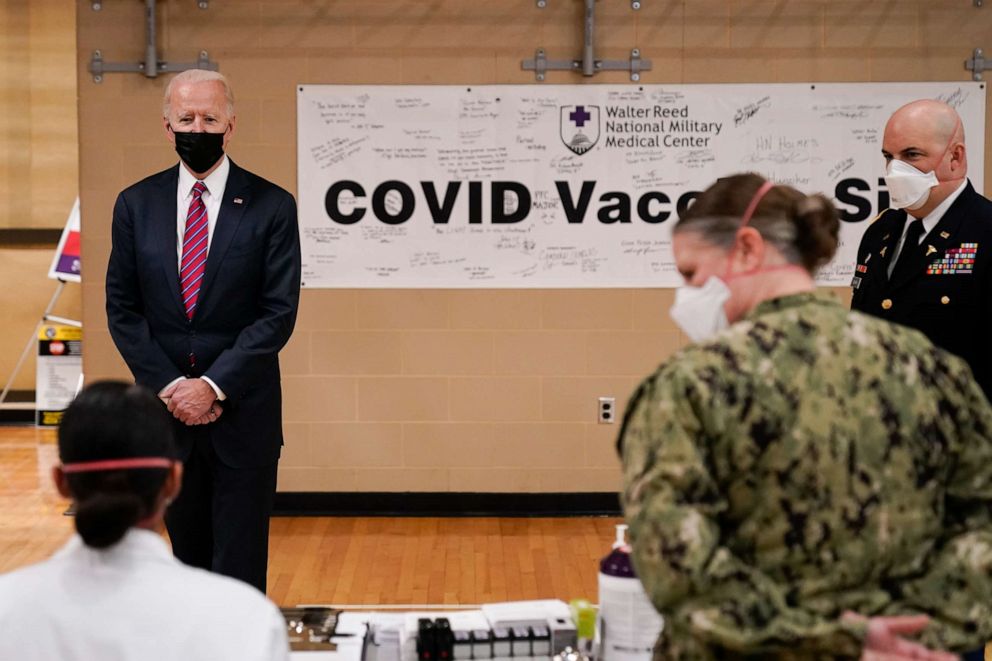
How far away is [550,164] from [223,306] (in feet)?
9.48

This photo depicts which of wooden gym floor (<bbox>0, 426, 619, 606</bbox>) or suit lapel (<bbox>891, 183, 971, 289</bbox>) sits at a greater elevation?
suit lapel (<bbox>891, 183, 971, 289</bbox>)

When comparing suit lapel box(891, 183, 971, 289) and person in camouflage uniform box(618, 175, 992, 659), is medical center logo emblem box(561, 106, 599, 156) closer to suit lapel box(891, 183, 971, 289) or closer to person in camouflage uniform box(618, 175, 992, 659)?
suit lapel box(891, 183, 971, 289)

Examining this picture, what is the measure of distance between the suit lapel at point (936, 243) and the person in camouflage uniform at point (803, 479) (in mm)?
1396

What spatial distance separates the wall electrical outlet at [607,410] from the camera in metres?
5.84

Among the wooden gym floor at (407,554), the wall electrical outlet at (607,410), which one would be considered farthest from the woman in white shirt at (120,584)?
the wall electrical outlet at (607,410)

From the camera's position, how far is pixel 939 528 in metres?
1.63

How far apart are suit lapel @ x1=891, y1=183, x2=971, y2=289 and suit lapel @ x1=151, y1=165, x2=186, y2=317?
184cm

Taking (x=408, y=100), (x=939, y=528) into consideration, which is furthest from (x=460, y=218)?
(x=939, y=528)

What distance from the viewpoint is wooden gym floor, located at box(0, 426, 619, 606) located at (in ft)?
15.1

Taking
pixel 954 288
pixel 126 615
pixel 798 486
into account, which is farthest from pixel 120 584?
pixel 954 288

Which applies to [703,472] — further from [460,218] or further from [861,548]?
[460,218]

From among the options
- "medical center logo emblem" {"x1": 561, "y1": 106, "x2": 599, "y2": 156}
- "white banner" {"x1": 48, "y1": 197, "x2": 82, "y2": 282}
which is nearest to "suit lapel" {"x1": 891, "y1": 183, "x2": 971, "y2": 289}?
"medical center logo emblem" {"x1": 561, "y1": 106, "x2": 599, "y2": 156}

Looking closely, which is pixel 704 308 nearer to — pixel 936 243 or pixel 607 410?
pixel 936 243

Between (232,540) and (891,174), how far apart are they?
6.27 feet
